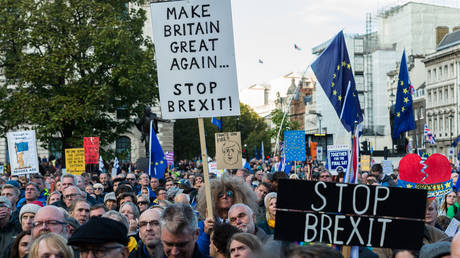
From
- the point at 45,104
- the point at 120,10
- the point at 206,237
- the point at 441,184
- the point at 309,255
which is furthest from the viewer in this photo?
the point at 120,10

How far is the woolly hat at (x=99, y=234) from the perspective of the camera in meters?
4.25

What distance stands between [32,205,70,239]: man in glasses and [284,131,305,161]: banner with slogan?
13.8m

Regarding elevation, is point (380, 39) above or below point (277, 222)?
above

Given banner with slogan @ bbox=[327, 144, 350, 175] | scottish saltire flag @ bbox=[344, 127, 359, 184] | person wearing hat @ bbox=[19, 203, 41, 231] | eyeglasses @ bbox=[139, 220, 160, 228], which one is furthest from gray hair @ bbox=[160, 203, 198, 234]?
banner with slogan @ bbox=[327, 144, 350, 175]

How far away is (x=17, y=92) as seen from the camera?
34.1 metres

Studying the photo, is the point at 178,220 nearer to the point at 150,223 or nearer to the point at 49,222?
the point at 150,223

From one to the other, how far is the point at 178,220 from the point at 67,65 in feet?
95.2

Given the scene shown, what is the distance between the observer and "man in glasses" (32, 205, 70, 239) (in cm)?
635

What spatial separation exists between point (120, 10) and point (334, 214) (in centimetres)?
3192

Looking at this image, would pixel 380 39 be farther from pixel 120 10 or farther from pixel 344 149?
pixel 344 149

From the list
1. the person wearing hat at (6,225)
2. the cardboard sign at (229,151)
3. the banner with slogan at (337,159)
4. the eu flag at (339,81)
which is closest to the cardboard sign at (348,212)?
the person wearing hat at (6,225)

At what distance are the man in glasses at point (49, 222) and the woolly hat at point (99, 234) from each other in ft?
6.85

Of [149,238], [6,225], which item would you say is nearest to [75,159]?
[6,225]

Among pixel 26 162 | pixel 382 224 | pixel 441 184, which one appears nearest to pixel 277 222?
pixel 382 224
